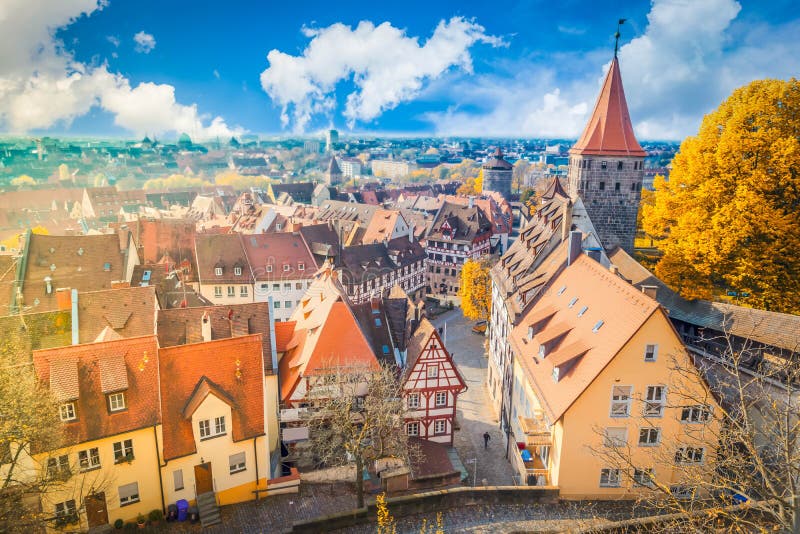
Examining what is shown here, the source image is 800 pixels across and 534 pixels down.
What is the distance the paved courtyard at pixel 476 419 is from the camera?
2706 cm

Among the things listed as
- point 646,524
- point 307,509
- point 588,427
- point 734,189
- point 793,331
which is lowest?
point 307,509

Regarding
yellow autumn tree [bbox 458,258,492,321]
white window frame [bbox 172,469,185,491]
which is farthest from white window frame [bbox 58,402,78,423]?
yellow autumn tree [bbox 458,258,492,321]

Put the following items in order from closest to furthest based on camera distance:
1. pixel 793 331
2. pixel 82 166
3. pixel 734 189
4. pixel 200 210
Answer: pixel 793 331
pixel 734 189
pixel 82 166
pixel 200 210

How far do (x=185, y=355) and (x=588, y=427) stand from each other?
15.8 meters

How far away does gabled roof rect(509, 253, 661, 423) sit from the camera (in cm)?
2055

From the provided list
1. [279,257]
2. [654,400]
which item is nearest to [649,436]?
[654,400]

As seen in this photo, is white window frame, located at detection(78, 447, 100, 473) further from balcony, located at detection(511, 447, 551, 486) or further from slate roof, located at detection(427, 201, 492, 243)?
slate roof, located at detection(427, 201, 492, 243)

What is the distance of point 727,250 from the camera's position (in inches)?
1082

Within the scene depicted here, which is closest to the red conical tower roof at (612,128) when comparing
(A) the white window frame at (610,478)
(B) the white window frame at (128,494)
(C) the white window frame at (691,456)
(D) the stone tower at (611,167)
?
(D) the stone tower at (611,167)

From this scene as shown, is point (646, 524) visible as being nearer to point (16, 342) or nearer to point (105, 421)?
point (105, 421)

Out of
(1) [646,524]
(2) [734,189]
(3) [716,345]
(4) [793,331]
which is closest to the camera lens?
(1) [646,524]

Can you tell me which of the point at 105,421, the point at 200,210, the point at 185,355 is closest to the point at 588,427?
the point at 185,355

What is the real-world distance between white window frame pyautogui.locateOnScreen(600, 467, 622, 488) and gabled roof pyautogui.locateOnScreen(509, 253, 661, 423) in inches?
124

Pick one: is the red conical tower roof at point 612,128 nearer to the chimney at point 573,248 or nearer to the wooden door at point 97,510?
the chimney at point 573,248
